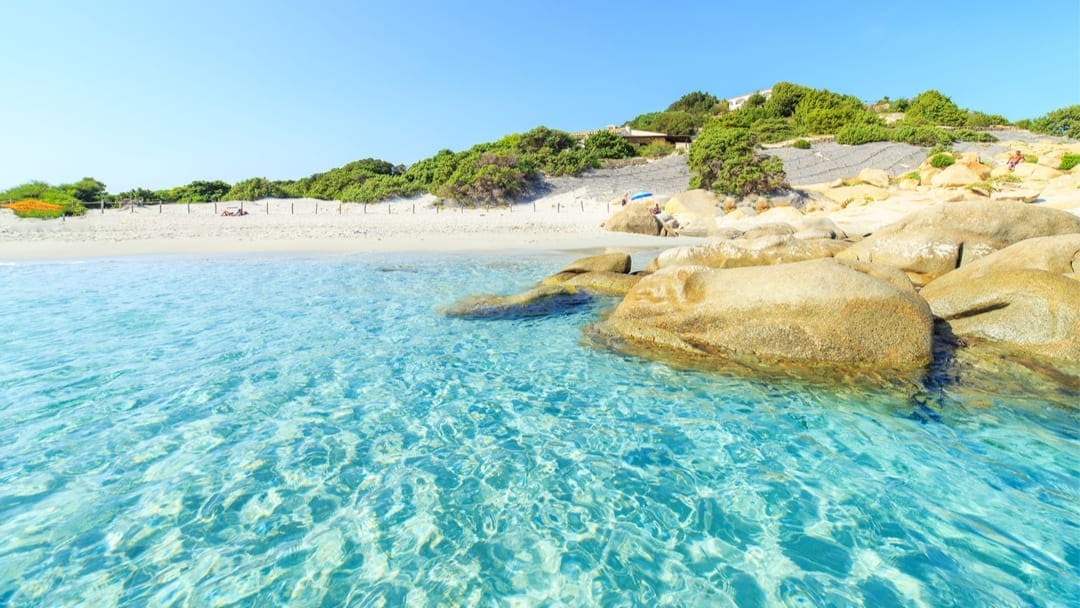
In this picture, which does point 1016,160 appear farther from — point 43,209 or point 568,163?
point 43,209

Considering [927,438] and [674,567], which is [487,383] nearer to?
[674,567]

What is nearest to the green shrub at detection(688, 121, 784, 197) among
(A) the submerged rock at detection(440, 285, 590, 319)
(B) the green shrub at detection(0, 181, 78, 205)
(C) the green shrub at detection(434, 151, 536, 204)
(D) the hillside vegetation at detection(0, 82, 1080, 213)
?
(D) the hillside vegetation at detection(0, 82, 1080, 213)

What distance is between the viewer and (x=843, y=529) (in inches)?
106

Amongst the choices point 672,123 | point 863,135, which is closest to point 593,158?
point 863,135

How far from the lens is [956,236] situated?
332 inches

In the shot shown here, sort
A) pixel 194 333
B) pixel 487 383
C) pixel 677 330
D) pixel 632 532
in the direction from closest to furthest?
pixel 632 532 → pixel 487 383 → pixel 677 330 → pixel 194 333

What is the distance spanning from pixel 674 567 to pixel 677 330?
148 inches

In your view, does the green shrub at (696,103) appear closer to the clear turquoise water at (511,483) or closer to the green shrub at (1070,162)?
the green shrub at (1070,162)

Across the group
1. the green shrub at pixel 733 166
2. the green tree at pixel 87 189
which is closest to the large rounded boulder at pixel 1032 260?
the green shrub at pixel 733 166

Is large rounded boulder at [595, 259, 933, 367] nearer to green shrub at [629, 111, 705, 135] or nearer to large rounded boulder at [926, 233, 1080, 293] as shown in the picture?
large rounded boulder at [926, 233, 1080, 293]

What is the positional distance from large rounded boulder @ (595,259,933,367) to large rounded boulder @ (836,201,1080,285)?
2.83 meters

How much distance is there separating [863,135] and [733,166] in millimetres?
23236

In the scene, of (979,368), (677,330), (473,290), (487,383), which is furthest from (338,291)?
(979,368)

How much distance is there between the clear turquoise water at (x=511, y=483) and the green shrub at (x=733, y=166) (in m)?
28.0
